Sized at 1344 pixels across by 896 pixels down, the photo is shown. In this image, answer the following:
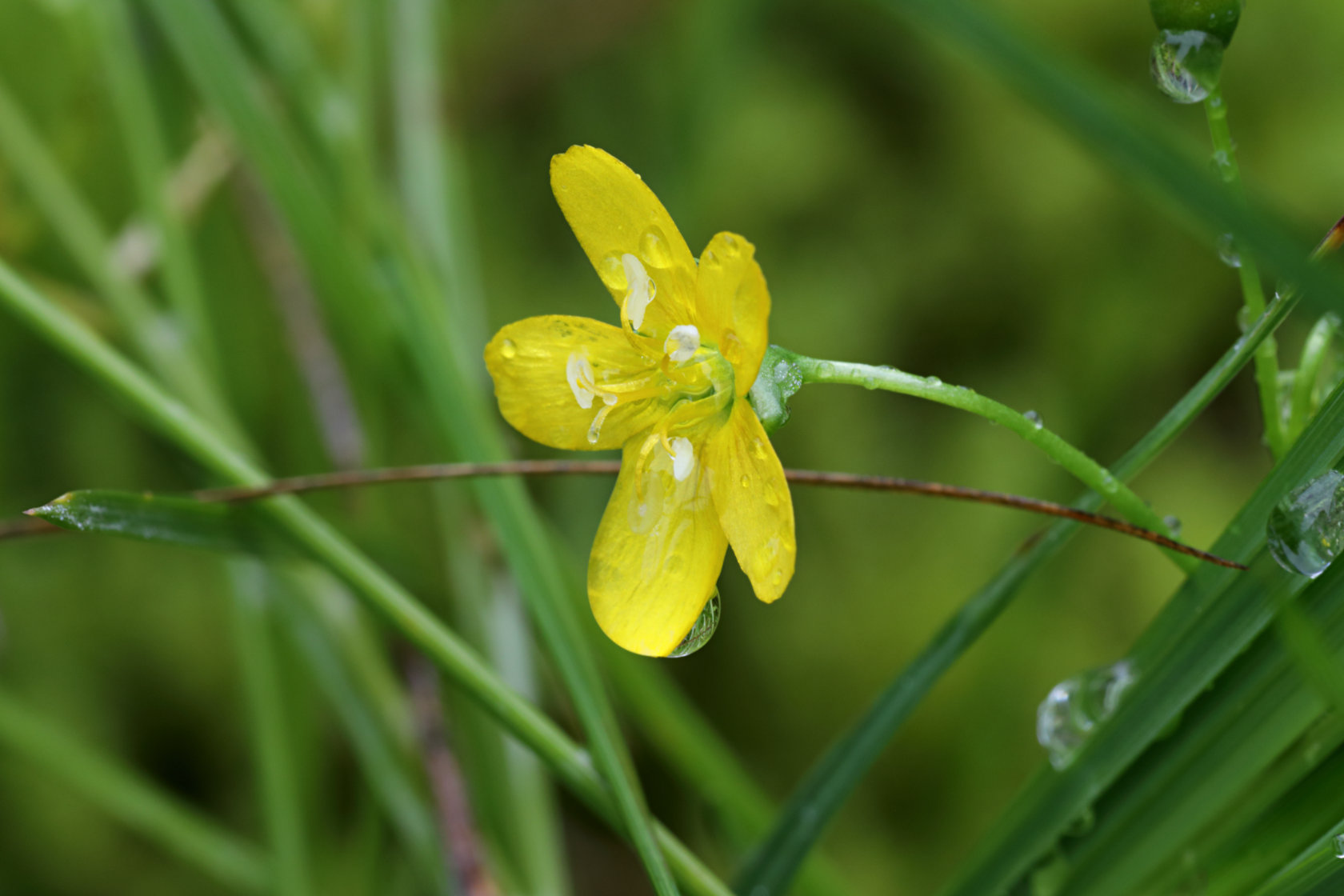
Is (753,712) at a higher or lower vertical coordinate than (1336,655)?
higher

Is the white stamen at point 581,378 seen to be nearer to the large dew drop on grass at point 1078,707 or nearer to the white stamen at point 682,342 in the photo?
the white stamen at point 682,342

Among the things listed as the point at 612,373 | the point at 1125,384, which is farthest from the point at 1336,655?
the point at 1125,384

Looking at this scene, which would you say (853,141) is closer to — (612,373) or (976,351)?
(976,351)

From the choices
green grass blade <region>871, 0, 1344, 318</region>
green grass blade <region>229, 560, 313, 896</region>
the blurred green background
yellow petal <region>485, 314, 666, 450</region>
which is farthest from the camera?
the blurred green background

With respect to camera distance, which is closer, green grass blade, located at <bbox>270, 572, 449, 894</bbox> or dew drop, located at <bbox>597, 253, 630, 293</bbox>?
dew drop, located at <bbox>597, 253, 630, 293</bbox>

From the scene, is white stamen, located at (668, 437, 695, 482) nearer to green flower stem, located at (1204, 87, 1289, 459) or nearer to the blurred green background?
green flower stem, located at (1204, 87, 1289, 459)

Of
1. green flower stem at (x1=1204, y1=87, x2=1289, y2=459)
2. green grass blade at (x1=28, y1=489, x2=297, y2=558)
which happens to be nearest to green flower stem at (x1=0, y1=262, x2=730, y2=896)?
green grass blade at (x1=28, y1=489, x2=297, y2=558)

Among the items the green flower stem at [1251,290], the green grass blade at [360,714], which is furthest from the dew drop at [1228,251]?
the green grass blade at [360,714]
